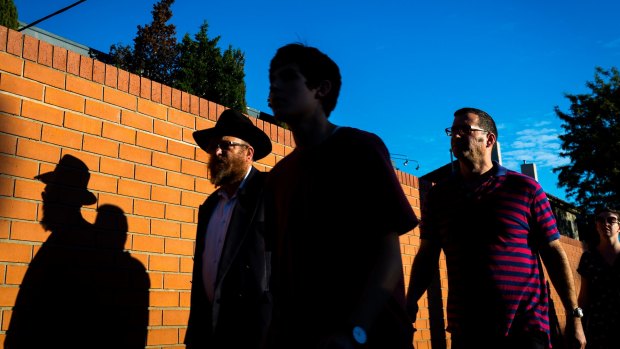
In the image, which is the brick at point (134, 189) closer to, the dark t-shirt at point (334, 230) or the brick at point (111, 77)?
the brick at point (111, 77)

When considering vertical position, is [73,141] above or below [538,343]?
above

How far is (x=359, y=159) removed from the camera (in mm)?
1846

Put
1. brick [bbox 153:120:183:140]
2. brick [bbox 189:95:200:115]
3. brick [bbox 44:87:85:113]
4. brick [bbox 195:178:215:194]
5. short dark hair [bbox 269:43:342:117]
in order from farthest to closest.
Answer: brick [bbox 189:95:200:115] → brick [bbox 195:178:215:194] → brick [bbox 153:120:183:140] → brick [bbox 44:87:85:113] → short dark hair [bbox 269:43:342:117]

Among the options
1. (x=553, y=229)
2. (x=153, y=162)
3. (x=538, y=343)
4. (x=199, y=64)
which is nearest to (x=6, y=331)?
(x=153, y=162)

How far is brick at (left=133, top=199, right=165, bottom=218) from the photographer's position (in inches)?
154

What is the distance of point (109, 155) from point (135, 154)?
0.21 meters

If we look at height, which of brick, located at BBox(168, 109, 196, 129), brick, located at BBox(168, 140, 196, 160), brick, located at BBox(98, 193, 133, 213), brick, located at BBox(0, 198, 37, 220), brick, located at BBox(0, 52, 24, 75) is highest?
brick, located at BBox(0, 52, 24, 75)

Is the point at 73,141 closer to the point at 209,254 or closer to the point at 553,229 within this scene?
the point at 209,254

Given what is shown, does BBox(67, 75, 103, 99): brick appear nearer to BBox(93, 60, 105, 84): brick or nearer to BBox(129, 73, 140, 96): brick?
BBox(93, 60, 105, 84): brick

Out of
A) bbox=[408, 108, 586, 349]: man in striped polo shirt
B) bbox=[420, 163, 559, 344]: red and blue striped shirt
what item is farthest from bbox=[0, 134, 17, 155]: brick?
bbox=[420, 163, 559, 344]: red and blue striped shirt

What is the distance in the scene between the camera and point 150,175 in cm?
404

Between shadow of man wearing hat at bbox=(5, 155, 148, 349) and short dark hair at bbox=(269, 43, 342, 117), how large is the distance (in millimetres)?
1934

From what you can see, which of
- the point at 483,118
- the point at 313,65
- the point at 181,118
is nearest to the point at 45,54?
the point at 181,118

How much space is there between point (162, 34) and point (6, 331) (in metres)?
28.9
